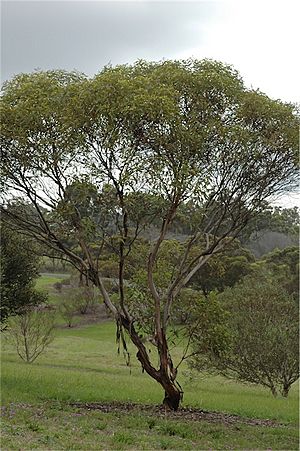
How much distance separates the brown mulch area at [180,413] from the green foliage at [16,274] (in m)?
7.51

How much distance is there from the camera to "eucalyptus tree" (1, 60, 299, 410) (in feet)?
36.0

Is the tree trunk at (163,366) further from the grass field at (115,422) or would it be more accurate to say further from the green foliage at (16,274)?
the green foliage at (16,274)

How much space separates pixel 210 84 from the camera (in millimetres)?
11797

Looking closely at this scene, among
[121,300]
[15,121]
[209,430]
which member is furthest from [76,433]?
[15,121]

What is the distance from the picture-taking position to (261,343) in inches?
814

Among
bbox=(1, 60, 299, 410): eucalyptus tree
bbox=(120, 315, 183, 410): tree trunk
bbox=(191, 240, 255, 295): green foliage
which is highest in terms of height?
bbox=(1, 60, 299, 410): eucalyptus tree

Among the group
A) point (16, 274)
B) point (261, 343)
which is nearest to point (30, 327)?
point (16, 274)

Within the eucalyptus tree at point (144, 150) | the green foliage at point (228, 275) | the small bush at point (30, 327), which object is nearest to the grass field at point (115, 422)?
the eucalyptus tree at point (144, 150)

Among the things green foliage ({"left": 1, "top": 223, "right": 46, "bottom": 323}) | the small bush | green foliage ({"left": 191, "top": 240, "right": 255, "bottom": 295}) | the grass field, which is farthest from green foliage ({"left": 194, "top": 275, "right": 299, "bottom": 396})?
green foliage ({"left": 191, "top": 240, "right": 255, "bottom": 295})

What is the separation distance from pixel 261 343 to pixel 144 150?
11.9 m

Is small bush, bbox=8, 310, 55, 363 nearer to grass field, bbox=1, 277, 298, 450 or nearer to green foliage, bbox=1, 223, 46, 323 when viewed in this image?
green foliage, bbox=1, 223, 46, 323

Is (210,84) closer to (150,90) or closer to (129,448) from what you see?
(150,90)

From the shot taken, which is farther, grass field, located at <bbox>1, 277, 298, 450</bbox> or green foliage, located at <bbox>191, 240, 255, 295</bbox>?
green foliage, located at <bbox>191, 240, 255, 295</bbox>

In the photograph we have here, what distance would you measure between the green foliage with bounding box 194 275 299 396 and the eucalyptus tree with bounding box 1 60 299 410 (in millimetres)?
7911
